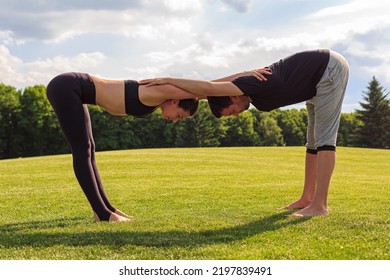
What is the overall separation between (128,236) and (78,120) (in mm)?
1803

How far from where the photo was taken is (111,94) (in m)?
5.65

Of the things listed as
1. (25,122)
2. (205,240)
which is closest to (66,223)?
(205,240)

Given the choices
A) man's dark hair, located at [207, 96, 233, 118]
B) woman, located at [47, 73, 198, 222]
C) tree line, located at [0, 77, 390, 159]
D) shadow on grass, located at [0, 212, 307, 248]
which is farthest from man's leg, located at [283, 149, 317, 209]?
tree line, located at [0, 77, 390, 159]

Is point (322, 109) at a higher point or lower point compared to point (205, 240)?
higher


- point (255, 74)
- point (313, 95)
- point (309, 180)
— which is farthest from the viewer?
point (309, 180)

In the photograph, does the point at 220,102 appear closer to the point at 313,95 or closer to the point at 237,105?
the point at 237,105

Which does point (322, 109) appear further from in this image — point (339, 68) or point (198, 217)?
point (198, 217)

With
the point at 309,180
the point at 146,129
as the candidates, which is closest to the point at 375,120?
the point at 146,129

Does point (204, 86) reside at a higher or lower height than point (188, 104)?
higher

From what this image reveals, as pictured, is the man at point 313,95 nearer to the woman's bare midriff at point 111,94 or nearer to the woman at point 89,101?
the woman at point 89,101

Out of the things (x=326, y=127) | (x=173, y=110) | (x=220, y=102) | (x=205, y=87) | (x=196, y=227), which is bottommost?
(x=196, y=227)

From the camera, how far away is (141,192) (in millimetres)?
9633

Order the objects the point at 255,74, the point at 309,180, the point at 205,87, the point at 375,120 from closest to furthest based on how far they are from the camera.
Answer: the point at 205,87 < the point at 255,74 < the point at 309,180 < the point at 375,120
